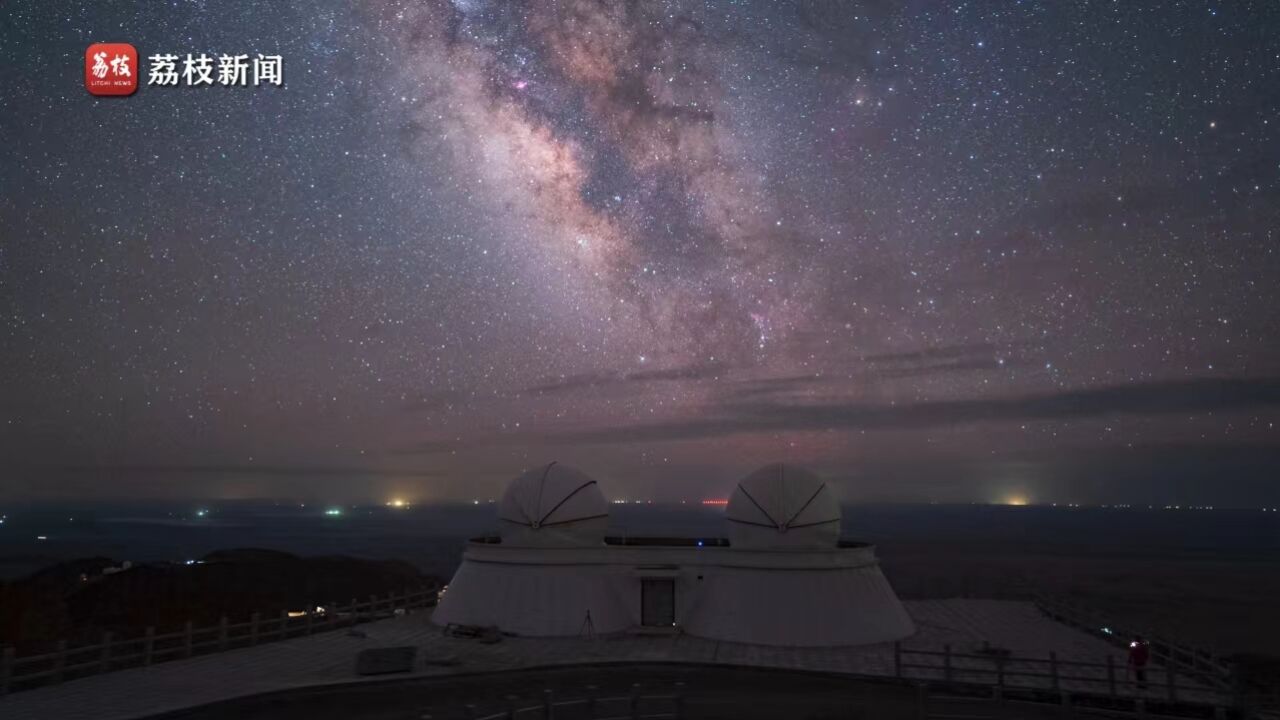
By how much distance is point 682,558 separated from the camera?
29.8m

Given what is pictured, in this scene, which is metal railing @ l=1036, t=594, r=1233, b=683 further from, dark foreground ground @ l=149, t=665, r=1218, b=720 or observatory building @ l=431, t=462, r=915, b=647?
observatory building @ l=431, t=462, r=915, b=647

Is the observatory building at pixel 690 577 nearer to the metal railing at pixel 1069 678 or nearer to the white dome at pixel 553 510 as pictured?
the white dome at pixel 553 510

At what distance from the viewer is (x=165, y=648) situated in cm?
2875

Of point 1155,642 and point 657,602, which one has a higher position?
point 657,602

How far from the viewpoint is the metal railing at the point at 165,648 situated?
19769 millimetres

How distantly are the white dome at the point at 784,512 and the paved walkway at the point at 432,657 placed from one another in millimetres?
4401

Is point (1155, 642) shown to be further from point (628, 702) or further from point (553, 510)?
point (553, 510)

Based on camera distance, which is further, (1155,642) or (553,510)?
(553,510)

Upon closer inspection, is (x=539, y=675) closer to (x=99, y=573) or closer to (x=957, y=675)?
(x=957, y=675)

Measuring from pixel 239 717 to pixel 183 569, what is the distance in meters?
79.5

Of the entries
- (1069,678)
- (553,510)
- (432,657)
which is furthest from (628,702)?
(553,510)

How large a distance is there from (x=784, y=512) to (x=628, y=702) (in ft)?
41.8

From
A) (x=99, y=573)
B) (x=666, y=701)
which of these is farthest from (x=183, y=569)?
(x=666, y=701)

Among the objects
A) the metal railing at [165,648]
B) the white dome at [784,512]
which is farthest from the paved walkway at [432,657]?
the white dome at [784,512]
